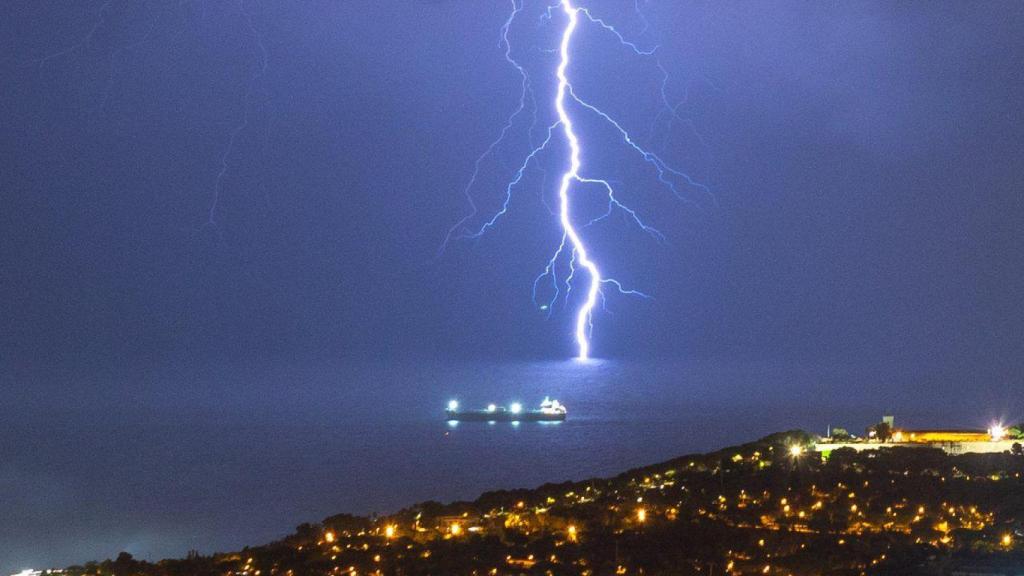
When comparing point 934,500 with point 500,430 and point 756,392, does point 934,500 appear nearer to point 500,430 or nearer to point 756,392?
point 500,430

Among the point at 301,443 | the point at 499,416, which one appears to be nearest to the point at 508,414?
the point at 499,416

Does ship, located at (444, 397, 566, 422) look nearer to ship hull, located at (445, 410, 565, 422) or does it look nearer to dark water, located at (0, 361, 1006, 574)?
ship hull, located at (445, 410, 565, 422)

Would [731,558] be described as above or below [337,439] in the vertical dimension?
below

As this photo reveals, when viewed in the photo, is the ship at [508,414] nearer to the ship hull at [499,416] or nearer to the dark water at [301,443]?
the ship hull at [499,416]

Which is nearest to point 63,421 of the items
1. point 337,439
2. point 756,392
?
point 337,439

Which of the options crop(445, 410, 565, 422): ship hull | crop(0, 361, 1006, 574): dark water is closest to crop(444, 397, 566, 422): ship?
crop(445, 410, 565, 422): ship hull

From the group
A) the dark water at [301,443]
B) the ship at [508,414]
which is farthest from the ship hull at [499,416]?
the dark water at [301,443]
